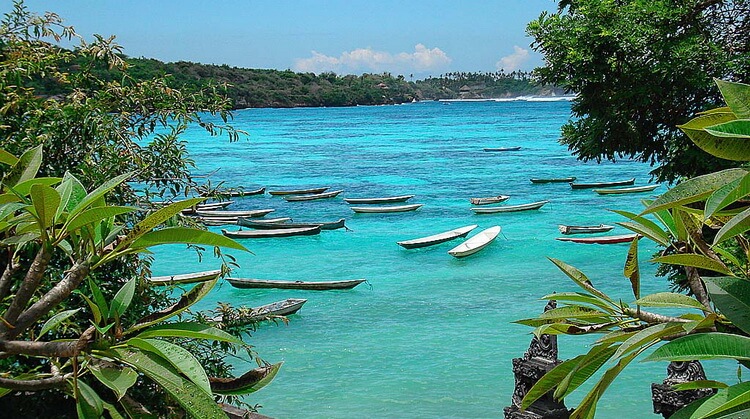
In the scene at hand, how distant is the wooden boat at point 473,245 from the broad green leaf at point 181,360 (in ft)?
58.7

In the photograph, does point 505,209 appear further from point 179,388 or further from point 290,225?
point 179,388

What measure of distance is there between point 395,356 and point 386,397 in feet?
5.79

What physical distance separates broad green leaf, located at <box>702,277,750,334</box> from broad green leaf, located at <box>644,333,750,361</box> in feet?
0.17

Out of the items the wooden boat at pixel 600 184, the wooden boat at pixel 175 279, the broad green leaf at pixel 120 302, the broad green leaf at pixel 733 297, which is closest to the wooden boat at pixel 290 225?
the wooden boat at pixel 175 279

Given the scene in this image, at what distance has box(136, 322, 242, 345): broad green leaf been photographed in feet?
5.07

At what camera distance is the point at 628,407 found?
31.8ft

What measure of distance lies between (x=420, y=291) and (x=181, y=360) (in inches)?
598

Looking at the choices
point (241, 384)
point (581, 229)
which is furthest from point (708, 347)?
point (581, 229)

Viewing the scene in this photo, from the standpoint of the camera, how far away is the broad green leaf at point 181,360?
1.46 meters

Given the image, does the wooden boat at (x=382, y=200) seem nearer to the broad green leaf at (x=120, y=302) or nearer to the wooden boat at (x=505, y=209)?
the wooden boat at (x=505, y=209)

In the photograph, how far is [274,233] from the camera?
22.4m

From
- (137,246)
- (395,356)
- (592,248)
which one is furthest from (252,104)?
(137,246)

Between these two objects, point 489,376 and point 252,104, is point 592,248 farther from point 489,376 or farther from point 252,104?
point 252,104

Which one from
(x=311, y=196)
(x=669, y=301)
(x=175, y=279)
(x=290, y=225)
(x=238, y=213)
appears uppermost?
(x=669, y=301)
